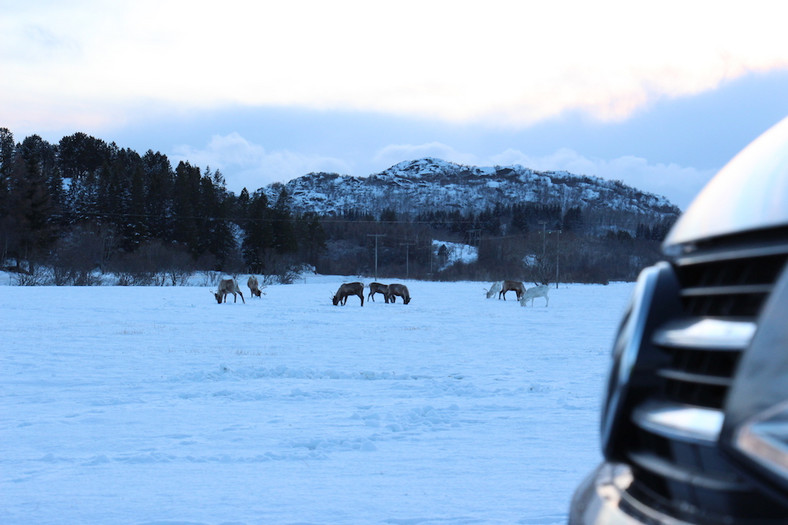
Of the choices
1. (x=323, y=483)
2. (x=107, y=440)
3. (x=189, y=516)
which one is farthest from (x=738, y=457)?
(x=107, y=440)

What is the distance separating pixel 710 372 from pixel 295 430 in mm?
5925

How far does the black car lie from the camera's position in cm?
105

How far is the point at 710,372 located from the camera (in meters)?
1.23

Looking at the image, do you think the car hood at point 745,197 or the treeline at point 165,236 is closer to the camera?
the car hood at point 745,197

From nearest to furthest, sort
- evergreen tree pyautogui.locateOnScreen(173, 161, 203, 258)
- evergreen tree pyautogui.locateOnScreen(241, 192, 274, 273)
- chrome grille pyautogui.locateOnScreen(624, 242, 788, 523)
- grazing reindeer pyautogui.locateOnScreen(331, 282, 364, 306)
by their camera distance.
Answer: chrome grille pyautogui.locateOnScreen(624, 242, 788, 523), grazing reindeer pyautogui.locateOnScreen(331, 282, 364, 306), evergreen tree pyautogui.locateOnScreen(173, 161, 203, 258), evergreen tree pyautogui.locateOnScreen(241, 192, 274, 273)

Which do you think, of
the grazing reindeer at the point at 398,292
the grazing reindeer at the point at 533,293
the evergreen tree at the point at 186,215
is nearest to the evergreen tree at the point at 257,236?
the evergreen tree at the point at 186,215

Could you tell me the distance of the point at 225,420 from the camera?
733cm

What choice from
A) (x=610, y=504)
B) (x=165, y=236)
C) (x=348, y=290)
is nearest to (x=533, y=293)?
(x=348, y=290)

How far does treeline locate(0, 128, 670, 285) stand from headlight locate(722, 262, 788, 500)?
6085cm

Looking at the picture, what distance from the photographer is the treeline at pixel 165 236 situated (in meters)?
65.6

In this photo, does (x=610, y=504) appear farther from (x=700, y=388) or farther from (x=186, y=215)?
(x=186, y=215)

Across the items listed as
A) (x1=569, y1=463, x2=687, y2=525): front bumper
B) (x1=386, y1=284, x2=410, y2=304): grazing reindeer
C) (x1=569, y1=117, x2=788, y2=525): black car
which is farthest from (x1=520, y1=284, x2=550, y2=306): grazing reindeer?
(x1=569, y1=117, x2=788, y2=525): black car

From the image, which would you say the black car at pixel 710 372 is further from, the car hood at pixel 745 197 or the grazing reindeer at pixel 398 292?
the grazing reindeer at pixel 398 292

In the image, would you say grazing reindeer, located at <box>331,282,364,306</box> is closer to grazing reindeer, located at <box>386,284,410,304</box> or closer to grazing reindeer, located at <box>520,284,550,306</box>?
grazing reindeer, located at <box>386,284,410,304</box>
